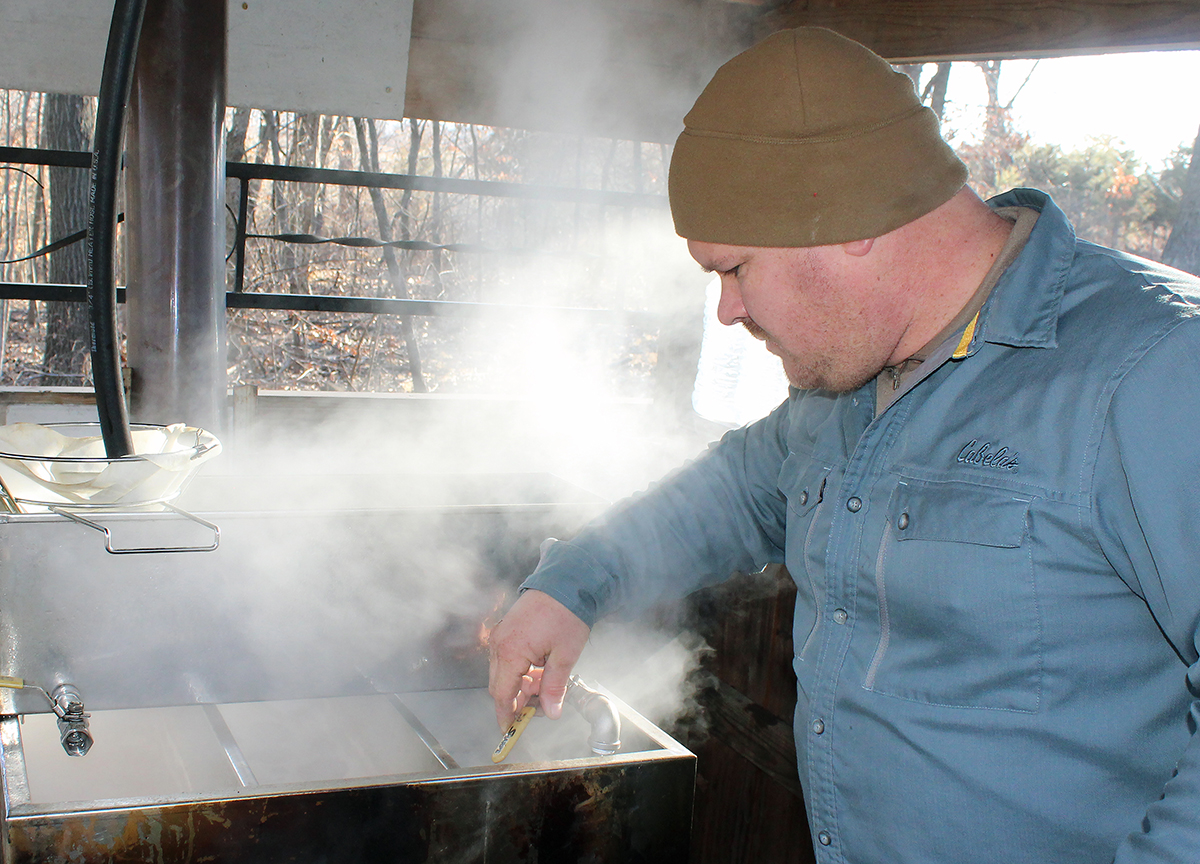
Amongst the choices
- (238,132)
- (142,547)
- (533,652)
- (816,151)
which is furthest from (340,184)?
(238,132)

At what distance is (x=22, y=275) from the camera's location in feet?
27.7

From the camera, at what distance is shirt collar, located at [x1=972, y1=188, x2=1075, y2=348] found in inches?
38.4

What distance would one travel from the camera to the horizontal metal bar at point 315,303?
8.70ft

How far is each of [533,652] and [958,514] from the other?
0.65 metres

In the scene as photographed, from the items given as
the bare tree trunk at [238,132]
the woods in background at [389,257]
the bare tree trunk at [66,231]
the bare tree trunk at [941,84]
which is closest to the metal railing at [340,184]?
the bare tree trunk at [941,84]

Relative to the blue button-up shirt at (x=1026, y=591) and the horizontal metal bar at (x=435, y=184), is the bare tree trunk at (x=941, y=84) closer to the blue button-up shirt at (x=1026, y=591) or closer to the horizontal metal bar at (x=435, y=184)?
the horizontal metal bar at (x=435, y=184)

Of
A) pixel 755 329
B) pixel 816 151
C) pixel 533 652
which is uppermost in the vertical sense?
pixel 816 151

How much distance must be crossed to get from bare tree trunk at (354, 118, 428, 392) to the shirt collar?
729 cm

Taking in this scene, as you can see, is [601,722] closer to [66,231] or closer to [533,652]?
[533,652]

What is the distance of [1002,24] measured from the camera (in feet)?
6.47

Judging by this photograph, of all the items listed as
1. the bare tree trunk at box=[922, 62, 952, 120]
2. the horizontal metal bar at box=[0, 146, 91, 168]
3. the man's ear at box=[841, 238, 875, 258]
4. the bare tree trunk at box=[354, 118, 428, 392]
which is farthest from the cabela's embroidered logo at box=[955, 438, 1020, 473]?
the bare tree trunk at box=[354, 118, 428, 392]

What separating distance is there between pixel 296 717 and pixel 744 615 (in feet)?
3.53

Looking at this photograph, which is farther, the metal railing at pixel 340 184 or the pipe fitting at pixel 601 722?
the metal railing at pixel 340 184

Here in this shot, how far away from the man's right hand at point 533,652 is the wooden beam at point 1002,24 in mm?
1550
